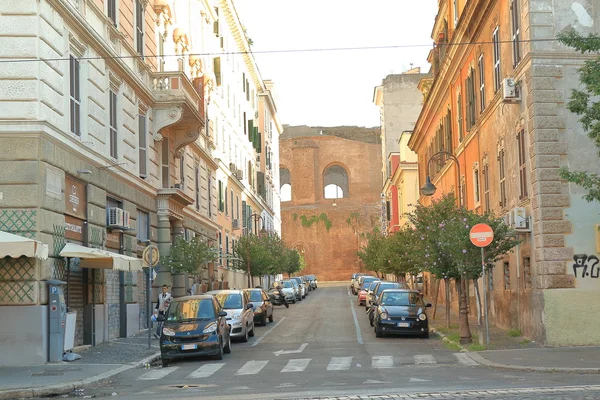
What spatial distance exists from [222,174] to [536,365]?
116ft

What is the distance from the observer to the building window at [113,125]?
87.1ft

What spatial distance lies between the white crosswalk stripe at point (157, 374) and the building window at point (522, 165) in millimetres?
10076

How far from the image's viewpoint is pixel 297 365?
18969mm

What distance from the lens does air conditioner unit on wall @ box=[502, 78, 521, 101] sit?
22.8 m

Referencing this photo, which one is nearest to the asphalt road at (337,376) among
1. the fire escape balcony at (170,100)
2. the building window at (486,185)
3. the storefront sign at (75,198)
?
the storefront sign at (75,198)

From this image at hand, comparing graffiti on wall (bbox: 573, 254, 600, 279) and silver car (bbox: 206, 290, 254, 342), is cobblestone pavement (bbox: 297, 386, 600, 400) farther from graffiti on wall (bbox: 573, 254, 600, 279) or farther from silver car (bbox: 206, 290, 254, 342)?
silver car (bbox: 206, 290, 254, 342)

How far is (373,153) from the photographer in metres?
109

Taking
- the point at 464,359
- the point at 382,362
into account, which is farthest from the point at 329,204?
the point at 382,362

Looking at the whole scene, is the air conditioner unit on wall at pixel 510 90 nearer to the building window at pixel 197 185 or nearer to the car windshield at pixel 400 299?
the car windshield at pixel 400 299

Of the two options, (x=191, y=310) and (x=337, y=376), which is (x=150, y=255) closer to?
(x=191, y=310)

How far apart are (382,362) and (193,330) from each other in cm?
461

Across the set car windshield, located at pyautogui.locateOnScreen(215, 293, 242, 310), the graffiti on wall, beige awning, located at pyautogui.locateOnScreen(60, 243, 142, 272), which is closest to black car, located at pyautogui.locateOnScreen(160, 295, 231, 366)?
beige awning, located at pyautogui.locateOnScreen(60, 243, 142, 272)

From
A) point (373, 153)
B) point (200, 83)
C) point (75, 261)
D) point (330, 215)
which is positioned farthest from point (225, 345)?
point (373, 153)

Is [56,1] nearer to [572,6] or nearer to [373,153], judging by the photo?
[572,6]
